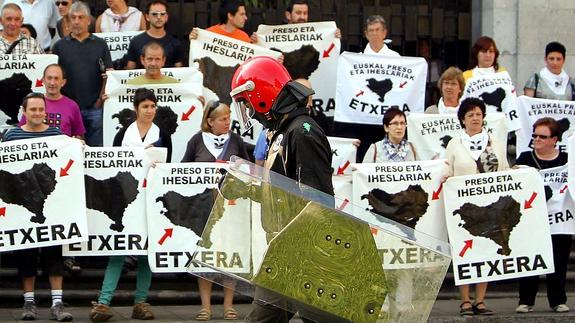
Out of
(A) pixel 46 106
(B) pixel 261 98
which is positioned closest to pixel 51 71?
(A) pixel 46 106

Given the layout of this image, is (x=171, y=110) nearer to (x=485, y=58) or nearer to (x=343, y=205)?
(x=485, y=58)

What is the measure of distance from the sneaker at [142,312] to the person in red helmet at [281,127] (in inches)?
186

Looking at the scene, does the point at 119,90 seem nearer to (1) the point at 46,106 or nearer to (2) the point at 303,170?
(1) the point at 46,106

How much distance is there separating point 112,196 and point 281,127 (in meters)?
5.08

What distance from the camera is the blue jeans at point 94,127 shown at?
44.4 ft

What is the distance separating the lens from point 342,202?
7039 mm

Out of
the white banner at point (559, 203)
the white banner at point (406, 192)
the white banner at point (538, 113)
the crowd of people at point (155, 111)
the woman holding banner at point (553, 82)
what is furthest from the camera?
the woman holding banner at point (553, 82)

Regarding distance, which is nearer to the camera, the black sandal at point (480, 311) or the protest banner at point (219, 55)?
the black sandal at point (480, 311)

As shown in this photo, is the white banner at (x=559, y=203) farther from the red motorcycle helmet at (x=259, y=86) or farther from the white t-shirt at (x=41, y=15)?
the red motorcycle helmet at (x=259, y=86)

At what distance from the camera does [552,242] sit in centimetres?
1301

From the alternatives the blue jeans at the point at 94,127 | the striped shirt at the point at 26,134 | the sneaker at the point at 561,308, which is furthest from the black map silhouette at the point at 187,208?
the sneaker at the point at 561,308

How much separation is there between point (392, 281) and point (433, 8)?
11.3 metres

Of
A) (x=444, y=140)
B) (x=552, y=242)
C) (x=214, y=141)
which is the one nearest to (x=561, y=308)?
(x=552, y=242)

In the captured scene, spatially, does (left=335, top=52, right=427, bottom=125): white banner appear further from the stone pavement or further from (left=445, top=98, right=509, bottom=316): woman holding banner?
the stone pavement
